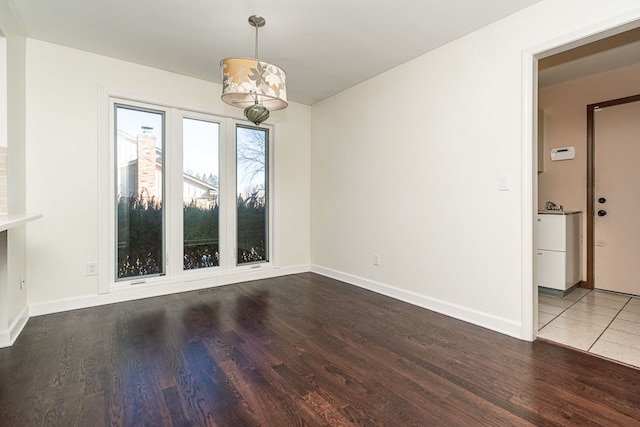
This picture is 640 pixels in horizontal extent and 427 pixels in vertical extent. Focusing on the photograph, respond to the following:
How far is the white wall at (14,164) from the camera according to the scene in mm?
2307

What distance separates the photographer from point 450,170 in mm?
2906

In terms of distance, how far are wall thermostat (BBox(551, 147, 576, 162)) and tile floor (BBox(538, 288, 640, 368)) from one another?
1644 millimetres

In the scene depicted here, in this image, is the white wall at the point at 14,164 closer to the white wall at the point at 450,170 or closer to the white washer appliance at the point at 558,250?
the white wall at the point at 450,170

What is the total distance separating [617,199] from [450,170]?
2314 mm

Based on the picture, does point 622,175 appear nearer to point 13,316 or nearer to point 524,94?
point 524,94

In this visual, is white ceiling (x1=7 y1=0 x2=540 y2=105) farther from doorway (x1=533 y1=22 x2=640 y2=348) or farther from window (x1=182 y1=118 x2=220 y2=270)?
doorway (x1=533 y1=22 x2=640 y2=348)

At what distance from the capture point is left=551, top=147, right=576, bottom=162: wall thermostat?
3.87 metres

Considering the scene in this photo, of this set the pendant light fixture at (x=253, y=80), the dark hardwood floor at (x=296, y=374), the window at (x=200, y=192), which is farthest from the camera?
the window at (x=200, y=192)

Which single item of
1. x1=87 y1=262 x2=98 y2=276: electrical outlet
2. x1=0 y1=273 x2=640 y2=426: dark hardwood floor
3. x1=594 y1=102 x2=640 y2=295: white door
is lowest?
x1=0 y1=273 x2=640 y2=426: dark hardwood floor

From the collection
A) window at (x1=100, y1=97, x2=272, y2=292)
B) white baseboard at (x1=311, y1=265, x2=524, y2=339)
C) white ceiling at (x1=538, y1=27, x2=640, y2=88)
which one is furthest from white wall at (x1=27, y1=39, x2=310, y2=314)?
white ceiling at (x1=538, y1=27, x2=640, y2=88)

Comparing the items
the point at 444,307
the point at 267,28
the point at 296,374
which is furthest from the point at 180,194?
the point at 444,307

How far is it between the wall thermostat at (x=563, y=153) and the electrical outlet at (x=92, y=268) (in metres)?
5.48

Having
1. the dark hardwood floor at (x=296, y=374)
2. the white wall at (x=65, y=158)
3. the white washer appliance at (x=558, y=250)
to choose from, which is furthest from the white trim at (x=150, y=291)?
the white washer appliance at (x=558, y=250)

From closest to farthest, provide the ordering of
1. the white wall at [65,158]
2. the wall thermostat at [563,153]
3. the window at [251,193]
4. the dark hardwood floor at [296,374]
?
the dark hardwood floor at [296,374]
the white wall at [65,158]
the wall thermostat at [563,153]
the window at [251,193]
